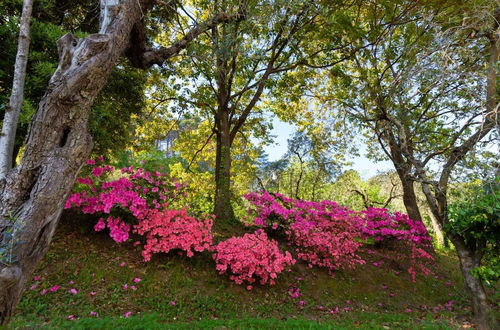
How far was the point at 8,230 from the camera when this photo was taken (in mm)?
2395

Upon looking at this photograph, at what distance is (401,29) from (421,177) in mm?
5976

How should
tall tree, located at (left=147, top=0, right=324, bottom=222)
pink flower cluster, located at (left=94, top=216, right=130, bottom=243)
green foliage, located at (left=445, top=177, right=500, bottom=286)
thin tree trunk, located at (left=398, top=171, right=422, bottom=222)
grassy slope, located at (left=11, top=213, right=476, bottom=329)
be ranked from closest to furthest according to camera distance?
grassy slope, located at (left=11, top=213, right=476, bottom=329), green foliage, located at (left=445, top=177, right=500, bottom=286), pink flower cluster, located at (left=94, top=216, right=130, bottom=243), tall tree, located at (left=147, top=0, right=324, bottom=222), thin tree trunk, located at (left=398, top=171, right=422, bottom=222)

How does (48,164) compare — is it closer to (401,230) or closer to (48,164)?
(48,164)

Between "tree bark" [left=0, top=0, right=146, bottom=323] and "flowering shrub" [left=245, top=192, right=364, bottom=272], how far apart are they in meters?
5.26

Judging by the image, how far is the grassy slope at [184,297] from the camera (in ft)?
14.4

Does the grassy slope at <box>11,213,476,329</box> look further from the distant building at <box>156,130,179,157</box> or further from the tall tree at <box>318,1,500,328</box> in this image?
the distant building at <box>156,130,179,157</box>

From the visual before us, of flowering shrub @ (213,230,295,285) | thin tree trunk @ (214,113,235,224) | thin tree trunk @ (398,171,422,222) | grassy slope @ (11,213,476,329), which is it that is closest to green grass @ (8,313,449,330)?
grassy slope @ (11,213,476,329)

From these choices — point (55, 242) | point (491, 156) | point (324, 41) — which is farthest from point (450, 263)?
point (55, 242)

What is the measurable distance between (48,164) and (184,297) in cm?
362

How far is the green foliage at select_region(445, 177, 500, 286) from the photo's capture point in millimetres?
4602

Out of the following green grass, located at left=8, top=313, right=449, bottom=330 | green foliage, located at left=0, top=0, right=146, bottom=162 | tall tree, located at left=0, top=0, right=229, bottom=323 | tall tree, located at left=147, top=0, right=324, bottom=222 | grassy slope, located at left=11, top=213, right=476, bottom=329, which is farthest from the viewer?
tall tree, located at left=147, top=0, right=324, bottom=222

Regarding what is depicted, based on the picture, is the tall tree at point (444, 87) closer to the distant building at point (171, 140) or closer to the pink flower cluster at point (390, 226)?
the pink flower cluster at point (390, 226)

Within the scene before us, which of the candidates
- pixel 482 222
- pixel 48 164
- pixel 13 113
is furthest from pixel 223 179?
pixel 482 222

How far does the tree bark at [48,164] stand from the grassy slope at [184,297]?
182cm
